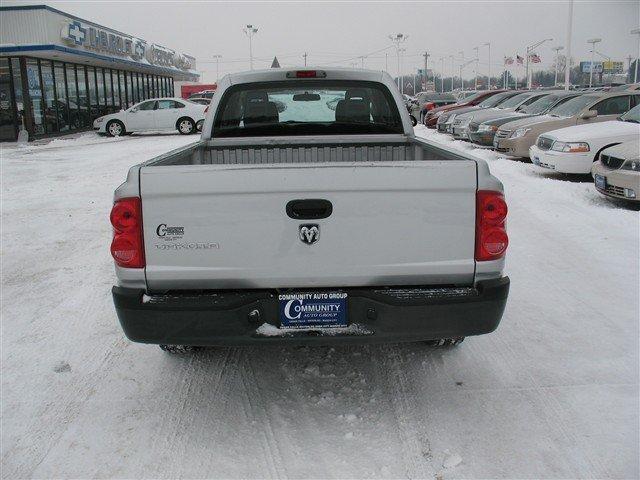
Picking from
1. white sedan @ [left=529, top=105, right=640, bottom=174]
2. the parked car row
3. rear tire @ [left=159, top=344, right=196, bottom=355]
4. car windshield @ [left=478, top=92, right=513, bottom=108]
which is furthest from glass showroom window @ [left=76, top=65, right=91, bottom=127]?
rear tire @ [left=159, top=344, right=196, bottom=355]

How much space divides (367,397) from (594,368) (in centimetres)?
154

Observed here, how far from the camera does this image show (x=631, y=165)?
27.0ft

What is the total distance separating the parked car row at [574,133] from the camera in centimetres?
852

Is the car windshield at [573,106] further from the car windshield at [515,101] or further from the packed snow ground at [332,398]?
the packed snow ground at [332,398]

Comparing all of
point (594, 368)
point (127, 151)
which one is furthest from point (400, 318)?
point (127, 151)

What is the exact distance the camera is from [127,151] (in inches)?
718

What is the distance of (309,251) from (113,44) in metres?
27.2

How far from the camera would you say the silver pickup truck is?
2.87 m

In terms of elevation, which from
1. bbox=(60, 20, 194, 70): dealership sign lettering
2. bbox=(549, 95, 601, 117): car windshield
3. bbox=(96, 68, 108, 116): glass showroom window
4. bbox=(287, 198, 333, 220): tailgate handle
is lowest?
bbox=(287, 198, 333, 220): tailgate handle

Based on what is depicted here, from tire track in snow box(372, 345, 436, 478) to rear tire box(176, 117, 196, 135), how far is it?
2290 cm

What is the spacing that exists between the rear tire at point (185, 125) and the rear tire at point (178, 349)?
22624 mm

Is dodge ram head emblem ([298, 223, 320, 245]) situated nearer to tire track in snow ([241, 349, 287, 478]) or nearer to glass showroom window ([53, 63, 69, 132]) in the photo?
tire track in snow ([241, 349, 287, 478])

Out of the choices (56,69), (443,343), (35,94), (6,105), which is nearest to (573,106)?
(443,343)

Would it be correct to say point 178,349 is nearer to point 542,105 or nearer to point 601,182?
point 601,182
